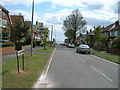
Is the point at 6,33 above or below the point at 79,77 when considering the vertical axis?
above

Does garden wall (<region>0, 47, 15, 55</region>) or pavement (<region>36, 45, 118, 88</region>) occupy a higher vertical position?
garden wall (<region>0, 47, 15, 55</region>)

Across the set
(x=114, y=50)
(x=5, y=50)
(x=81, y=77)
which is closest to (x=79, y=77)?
(x=81, y=77)

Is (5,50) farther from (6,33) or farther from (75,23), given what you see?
(75,23)

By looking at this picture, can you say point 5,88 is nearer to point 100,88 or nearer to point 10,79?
point 10,79

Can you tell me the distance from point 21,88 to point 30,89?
1.09 ft

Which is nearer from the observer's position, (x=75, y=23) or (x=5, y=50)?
(x=5, y=50)

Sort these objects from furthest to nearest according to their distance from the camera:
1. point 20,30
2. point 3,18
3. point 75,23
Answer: point 75,23
point 3,18
point 20,30

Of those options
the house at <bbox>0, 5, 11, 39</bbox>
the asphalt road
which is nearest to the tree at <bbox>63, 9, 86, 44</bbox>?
the house at <bbox>0, 5, 11, 39</bbox>

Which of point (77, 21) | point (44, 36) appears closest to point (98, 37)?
point (44, 36)

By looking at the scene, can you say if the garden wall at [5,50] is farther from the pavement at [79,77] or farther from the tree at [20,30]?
the tree at [20,30]

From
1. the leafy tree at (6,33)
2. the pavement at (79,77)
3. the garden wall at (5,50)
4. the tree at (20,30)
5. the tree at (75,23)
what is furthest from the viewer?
the tree at (75,23)

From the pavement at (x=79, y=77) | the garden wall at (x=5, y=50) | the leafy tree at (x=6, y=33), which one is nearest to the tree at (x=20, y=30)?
the leafy tree at (x=6, y=33)

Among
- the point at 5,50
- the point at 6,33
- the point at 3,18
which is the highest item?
the point at 3,18

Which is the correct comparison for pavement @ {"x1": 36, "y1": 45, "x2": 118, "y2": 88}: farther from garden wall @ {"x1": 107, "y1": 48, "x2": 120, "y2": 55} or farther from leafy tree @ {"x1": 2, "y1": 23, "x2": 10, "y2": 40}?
leafy tree @ {"x1": 2, "y1": 23, "x2": 10, "y2": 40}
